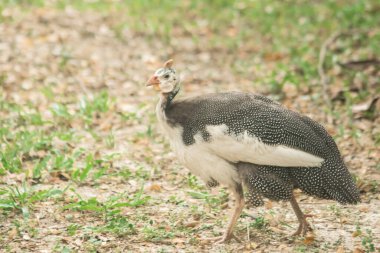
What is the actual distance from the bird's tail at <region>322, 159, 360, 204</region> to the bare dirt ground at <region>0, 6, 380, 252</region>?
0.85ft

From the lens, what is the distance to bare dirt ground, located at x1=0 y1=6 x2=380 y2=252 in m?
4.44

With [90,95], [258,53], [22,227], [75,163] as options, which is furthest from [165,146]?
[258,53]

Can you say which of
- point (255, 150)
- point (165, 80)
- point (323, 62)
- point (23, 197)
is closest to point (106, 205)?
point (23, 197)

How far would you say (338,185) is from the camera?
429 cm

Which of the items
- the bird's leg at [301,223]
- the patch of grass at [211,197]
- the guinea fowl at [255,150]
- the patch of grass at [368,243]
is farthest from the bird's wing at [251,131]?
the patch of grass at [211,197]

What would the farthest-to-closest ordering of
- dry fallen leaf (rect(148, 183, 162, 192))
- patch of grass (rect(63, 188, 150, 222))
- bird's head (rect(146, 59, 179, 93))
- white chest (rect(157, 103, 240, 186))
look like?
dry fallen leaf (rect(148, 183, 162, 192)), patch of grass (rect(63, 188, 150, 222)), bird's head (rect(146, 59, 179, 93)), white chest (rect(157, 103, 240, 186))

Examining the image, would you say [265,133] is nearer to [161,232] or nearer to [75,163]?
[161,232]

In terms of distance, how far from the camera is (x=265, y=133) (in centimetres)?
430

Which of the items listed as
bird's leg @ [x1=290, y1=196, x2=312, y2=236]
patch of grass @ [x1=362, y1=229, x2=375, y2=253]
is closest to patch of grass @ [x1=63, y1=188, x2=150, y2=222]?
bird's leg @ [x1=290, y1=196, x2=312, y2=236]

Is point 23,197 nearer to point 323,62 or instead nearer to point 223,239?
point 223,239

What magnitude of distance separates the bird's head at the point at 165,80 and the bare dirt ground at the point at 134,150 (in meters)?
0.88

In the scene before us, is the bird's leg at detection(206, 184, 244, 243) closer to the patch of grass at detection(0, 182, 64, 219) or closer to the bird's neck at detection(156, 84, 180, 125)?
the bird's neck at detection(156, 84, 180, 125)

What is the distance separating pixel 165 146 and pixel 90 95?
143 centimetres

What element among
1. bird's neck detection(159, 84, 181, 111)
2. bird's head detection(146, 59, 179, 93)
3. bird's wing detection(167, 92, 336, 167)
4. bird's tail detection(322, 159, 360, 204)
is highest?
bird's head detection(146, 59, 179, 93)
